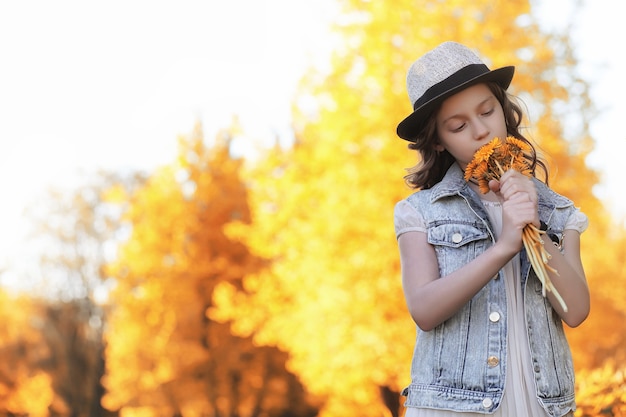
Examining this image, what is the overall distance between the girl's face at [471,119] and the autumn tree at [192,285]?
13.1m

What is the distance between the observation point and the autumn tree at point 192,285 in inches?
589

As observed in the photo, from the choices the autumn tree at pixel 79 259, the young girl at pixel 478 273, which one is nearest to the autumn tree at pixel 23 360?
the autumn tree at pixel 79 259

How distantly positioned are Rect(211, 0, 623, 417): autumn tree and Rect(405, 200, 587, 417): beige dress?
5.58 m

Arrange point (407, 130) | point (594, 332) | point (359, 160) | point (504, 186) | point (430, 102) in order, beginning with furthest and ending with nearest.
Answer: point (594, 332)
point (359, 160)
point (407, 130)
point (430, 102)
point (504, 186)

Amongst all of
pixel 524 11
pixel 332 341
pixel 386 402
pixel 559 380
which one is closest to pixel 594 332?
pixel 386 402

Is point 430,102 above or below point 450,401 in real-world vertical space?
above

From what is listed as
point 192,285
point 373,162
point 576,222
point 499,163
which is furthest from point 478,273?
point 192,285

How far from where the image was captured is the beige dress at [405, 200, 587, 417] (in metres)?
1.99

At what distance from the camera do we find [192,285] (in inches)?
598

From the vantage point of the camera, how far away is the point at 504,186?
6.35 ft

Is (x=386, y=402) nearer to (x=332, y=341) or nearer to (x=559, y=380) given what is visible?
(x=332, y=341)

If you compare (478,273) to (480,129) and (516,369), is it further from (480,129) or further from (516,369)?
(480,129)

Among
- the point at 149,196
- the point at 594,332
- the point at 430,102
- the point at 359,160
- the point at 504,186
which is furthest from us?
the point at 149,196

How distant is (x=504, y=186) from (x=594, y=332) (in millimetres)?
8352
